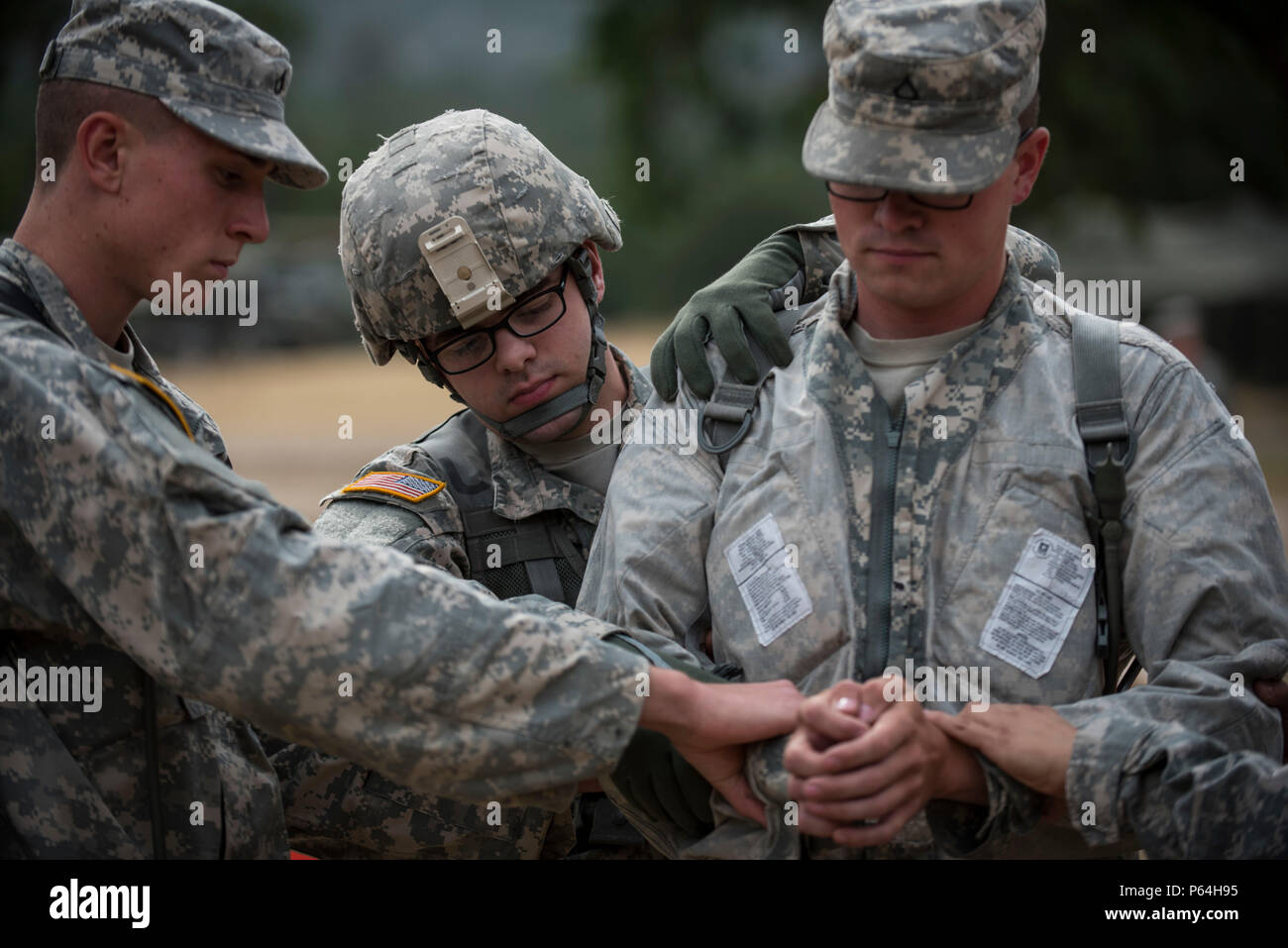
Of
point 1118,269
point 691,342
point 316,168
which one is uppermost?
point 316,168

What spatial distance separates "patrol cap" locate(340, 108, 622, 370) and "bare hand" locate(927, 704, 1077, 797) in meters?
1.88

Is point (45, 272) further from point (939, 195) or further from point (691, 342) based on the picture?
point (939, 195)

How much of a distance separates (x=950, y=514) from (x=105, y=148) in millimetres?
1993

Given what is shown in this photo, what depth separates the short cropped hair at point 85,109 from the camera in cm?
320

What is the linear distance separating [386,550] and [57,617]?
70 centimetres

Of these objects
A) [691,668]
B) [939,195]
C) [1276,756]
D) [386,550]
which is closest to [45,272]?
[386,550]

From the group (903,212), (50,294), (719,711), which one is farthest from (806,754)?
(50,294)

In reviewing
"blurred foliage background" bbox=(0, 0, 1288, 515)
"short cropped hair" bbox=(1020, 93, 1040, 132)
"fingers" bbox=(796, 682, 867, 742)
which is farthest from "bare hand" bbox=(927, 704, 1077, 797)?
"blurred foliage background" bbox=(0, 0, 1288, 515)

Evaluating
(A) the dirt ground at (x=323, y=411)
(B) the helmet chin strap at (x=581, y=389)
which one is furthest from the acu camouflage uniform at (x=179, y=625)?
(A) the dirt ground at (x=323, y=411)

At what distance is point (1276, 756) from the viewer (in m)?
3.10

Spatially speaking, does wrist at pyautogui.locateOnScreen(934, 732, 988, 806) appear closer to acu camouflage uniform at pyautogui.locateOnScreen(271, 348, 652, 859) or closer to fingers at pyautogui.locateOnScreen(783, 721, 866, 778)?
fingers at pyautogui.locateOnScreen(783, 721, 866, 778)

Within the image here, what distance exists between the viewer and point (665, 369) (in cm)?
358

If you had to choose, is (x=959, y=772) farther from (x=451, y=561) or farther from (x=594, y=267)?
(x=594, y=267)

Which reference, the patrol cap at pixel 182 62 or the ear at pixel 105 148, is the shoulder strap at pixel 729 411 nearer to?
the patrol cap at pixel 182 62
